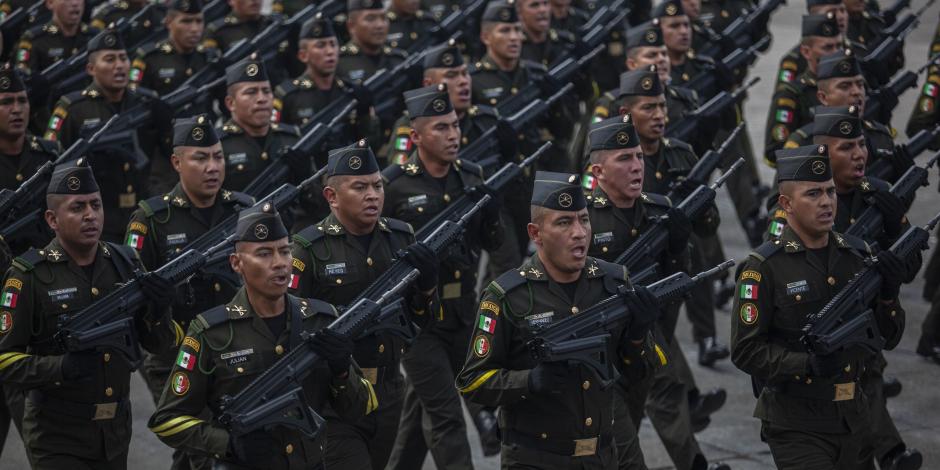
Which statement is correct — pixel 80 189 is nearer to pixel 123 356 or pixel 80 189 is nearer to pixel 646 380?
pixel 123 356

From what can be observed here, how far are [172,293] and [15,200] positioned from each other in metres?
2.41

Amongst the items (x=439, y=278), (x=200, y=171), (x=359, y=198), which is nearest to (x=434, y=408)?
(x=439, y=278)

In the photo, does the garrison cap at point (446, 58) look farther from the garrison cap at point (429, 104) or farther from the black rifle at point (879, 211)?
the black rifle at point (879, 211)

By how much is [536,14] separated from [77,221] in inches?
294

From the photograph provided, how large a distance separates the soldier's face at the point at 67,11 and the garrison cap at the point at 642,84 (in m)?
6.85

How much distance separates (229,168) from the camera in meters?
12.0

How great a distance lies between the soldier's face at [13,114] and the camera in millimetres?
11586

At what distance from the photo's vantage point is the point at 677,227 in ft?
32.5

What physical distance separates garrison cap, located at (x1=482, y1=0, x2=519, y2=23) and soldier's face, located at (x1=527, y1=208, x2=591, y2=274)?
6134 millimetres

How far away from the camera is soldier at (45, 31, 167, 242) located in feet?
42.0

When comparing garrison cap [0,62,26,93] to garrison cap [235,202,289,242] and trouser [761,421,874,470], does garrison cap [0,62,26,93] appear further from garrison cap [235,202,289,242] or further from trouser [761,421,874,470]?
trouser [761,421,874,470]

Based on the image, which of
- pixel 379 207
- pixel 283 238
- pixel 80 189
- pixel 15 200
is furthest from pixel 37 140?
pixel 283 238

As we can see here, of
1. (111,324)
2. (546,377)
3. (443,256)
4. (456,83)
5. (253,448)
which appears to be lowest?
(456,83)

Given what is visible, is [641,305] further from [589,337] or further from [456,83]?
[456,83]
